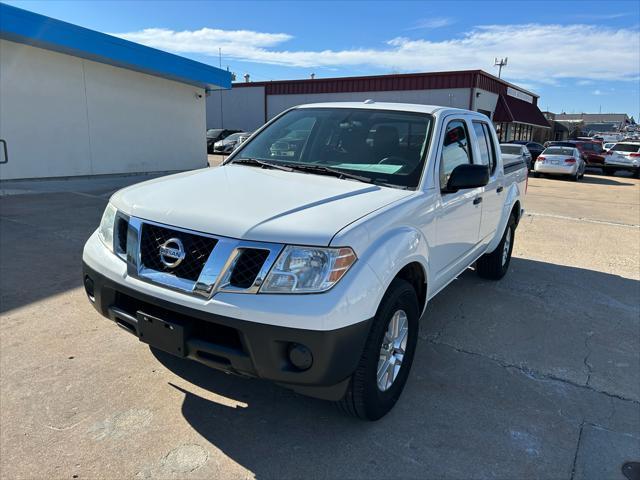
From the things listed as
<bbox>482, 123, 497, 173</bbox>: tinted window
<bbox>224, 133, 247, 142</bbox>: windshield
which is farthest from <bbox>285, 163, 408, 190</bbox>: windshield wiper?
<bbox>224, 133, 247, 142</bbox>: windshield

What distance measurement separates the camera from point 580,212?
11773 mm

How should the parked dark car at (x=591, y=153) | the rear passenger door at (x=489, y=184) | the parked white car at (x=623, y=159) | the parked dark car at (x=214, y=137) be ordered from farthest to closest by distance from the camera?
the parked dark car at (x=214, y=137), the parked dark car at (x=591, y=153), the parked white car at (x=623, y=159), the rear passenger door at (x=489, y=184)

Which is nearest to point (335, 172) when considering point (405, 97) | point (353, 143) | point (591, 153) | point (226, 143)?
point (353, 143)

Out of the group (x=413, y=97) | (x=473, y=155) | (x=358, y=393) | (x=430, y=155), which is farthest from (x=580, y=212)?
(x=413, y=97)

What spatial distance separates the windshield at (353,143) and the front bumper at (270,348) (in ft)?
4.41

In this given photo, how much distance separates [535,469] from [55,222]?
7.42 m

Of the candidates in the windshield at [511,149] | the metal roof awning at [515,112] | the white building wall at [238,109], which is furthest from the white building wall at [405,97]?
the windshield at [511,149]

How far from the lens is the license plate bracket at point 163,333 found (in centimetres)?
239

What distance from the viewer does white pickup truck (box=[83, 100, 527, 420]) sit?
7.45 ft

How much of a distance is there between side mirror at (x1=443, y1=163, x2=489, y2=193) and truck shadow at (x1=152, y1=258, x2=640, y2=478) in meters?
1.36

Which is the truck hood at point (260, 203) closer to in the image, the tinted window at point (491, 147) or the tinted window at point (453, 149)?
the tinted window at point (453, 149)

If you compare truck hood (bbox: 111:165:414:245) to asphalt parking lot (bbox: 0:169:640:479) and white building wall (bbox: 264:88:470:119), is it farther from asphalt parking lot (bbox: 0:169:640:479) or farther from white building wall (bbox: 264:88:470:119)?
white building wall (bbox: 264:88:470:119)

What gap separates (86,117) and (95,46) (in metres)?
1.99

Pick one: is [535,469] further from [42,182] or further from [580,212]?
[42,182]
